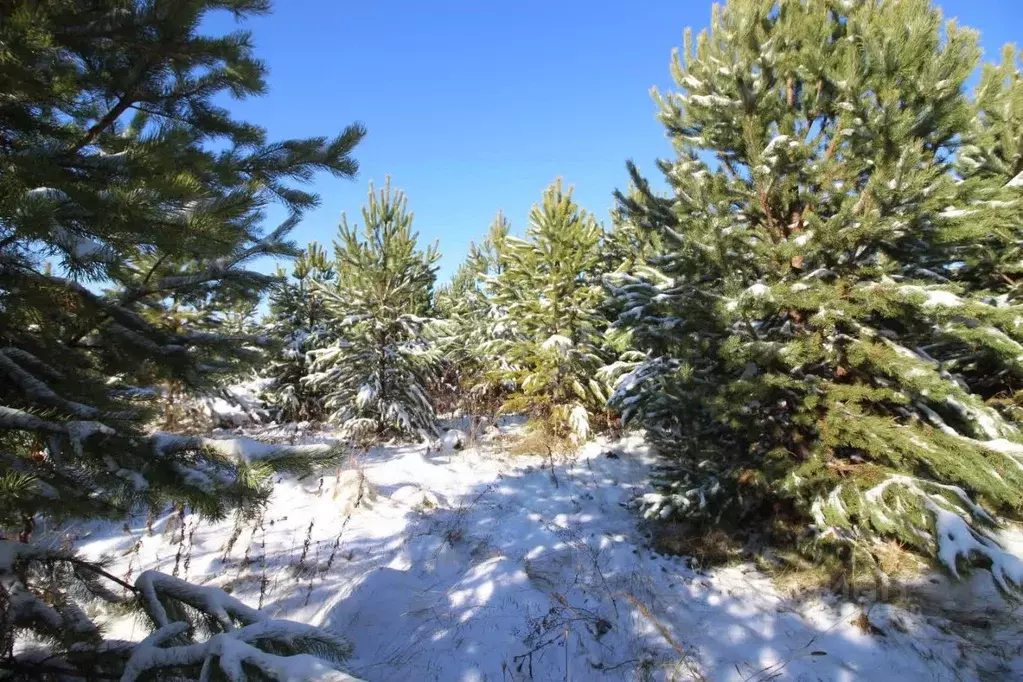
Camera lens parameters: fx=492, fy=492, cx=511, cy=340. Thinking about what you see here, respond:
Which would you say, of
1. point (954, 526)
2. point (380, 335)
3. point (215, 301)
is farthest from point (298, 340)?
point (954, 526)

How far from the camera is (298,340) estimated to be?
12859 millimetres

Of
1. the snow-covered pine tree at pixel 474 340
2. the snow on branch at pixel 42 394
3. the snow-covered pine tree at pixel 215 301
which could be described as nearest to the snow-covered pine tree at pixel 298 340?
the snow-covered pine tree at pixel 474 340

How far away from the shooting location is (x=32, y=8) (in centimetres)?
211

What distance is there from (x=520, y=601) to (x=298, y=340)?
35.1 ft

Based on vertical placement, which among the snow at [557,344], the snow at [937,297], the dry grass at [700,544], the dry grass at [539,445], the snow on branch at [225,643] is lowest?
the dry grass at [700,544]

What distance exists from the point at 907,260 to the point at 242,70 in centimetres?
617

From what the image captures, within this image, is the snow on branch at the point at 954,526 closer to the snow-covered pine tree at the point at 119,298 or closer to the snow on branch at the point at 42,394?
the snow-covered pine tree at the point at 119,298

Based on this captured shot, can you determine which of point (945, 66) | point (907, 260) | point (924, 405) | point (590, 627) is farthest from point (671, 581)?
point (945, 66)

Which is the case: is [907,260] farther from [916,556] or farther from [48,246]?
[48,246]

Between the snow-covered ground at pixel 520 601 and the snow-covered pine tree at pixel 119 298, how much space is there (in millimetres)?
1117

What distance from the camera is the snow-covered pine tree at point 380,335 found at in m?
10.3

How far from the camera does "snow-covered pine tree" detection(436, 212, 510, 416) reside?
11.9 m

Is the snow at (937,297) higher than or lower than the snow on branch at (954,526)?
higher

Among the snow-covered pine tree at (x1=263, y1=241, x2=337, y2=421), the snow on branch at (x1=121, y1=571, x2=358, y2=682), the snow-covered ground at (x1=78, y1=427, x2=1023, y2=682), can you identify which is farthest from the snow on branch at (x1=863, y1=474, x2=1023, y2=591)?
the snow-covered pine tree at (x1=263, y1=241, x2=337, y2=421)
